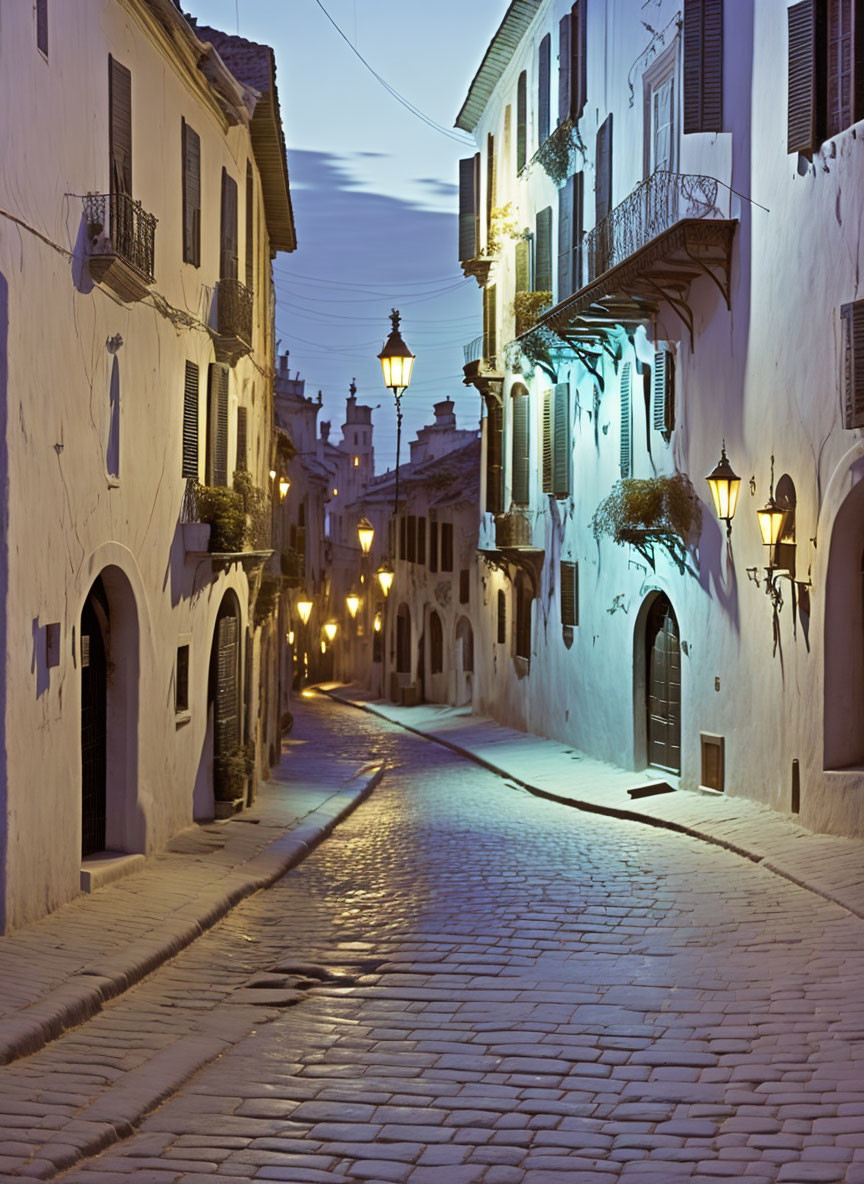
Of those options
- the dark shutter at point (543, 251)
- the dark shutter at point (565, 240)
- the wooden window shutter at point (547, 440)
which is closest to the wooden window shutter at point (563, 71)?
the dark shutter at point (565, 240)

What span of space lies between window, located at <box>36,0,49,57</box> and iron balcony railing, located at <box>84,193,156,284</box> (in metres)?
1.43

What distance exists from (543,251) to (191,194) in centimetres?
1239

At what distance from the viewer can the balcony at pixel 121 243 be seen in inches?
519

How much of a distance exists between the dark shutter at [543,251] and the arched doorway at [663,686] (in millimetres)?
8369

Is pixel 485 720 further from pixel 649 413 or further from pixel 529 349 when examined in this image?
pixel 649 413

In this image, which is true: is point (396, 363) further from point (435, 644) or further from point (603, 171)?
point (435, 644)

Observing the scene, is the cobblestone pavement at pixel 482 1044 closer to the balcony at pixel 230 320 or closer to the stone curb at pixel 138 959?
the stone curb at pixel 138 959

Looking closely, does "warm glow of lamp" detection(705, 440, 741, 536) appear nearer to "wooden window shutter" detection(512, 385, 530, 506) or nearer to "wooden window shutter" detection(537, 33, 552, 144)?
"wooden window shutter" detection(537, 33, 552, 144)

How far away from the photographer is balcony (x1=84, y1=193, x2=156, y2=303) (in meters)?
13.2

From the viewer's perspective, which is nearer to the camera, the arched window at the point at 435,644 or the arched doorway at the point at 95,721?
the arched doorway at the point at 95,721

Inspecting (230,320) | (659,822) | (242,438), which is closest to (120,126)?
(230,320)

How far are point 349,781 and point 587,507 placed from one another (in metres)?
6.04

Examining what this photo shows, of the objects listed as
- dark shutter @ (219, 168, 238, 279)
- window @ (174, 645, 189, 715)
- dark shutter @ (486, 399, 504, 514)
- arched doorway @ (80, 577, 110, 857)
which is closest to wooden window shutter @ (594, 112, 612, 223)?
dark shutter @ (219, 168, 238, 279)

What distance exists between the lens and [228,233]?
65.4 feet
